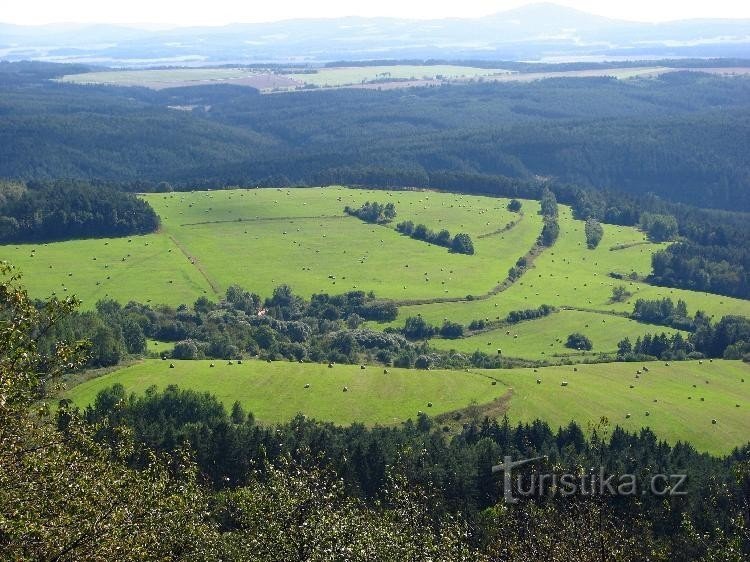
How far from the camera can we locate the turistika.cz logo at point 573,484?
4522cm

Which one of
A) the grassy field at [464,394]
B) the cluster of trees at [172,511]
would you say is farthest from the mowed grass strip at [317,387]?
the cluster of trees at [172,511]

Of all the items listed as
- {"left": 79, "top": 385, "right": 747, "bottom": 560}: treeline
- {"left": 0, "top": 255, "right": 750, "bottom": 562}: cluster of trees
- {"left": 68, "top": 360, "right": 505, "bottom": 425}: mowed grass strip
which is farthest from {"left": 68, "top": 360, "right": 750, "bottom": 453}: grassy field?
{"left": 0, "top": 255, "right": 750, "bottom": 562}: cluster of trees

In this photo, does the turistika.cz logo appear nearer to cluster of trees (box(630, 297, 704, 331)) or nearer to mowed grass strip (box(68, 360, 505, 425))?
mowed grass strip (box(68, 360, 505, 425))

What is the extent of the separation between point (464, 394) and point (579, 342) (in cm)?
5353

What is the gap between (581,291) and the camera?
194500 mm

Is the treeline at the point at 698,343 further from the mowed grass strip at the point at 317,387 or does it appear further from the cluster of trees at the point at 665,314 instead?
the mowed grass strip at the point at 317,387

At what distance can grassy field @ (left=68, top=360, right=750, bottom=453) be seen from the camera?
363 ft

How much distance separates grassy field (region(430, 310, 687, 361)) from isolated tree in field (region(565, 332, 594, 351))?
3.41 feet

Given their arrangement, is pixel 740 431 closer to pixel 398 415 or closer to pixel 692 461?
pixel 692 461

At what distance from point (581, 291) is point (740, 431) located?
84174 millimetres

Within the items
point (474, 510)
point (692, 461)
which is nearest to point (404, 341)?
point (692, 461)

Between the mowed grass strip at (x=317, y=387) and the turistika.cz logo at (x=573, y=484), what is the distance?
33706 millimetres

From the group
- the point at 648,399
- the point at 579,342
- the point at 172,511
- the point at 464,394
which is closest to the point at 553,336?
the point at 579,342

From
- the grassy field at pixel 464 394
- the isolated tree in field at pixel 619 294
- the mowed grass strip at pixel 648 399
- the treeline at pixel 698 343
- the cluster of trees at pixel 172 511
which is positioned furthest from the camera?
the isolated tree in field at pixel 619 294
